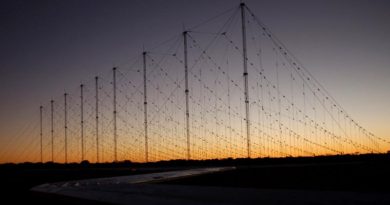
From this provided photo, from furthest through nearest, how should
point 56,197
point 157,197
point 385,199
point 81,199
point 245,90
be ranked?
point 245,90 < point 56,197 < point 81,199 < point 157,197 < point 385,199

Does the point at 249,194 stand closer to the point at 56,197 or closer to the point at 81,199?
the point at 81,199

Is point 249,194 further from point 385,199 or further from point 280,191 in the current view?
point 385,199

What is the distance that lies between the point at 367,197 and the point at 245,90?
93.4ft

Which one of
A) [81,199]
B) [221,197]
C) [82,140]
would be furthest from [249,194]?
[82,140]

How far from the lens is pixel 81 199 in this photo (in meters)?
7.67

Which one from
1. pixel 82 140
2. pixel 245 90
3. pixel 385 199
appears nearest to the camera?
pixel 385 199

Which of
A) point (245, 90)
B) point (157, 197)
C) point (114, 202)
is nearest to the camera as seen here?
point (114, 202)

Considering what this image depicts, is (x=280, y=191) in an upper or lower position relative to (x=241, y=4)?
lower

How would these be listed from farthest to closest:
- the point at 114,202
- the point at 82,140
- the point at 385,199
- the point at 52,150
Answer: the point at 52,150 → the point at 82,140 → the point at 114,202 → the point at 385,199

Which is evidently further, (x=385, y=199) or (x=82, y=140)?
(x=82, y=140)

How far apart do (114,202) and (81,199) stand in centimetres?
181

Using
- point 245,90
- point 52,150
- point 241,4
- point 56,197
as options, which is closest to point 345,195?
point 56,197

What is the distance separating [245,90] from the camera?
33.0 metres

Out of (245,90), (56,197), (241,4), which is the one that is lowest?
(56,197)
